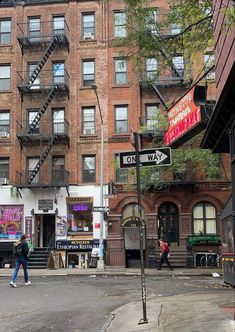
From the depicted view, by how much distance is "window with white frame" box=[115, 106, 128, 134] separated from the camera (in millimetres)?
32231

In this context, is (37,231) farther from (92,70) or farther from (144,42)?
(144,42)

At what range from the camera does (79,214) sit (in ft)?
105

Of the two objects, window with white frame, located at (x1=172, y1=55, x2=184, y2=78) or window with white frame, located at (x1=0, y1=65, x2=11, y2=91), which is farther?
window with white frame, located at (x1=0, y1=65, x2=11, y2=91)

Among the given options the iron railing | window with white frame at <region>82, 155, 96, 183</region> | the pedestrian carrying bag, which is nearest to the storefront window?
window with white frame at <region>82, 155, 96, 183</region>

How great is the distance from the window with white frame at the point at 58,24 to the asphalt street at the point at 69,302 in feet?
62.7

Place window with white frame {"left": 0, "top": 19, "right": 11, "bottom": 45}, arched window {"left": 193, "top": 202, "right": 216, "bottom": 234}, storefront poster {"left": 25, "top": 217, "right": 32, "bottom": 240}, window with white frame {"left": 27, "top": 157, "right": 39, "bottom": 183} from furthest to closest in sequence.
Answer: window with white frame {"left": 0, "top": 19, "right": 11, "bottom": 45} → window with white frame {"left": 27, "top": 157, "right": 39, "bottom": 183} → storefront poster {"left": 25, "top": 217, "right": 32, "bottom": 240} → arched window {"left": 193, "top": 202, "right": 216, "bottom": 234}

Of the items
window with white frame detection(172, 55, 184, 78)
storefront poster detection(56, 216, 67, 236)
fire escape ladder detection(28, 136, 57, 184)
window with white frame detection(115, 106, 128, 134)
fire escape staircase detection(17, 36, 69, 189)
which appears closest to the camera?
fire escape ladder detection(28, 136, 57, 184)

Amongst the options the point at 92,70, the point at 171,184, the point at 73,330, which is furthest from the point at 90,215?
the point at 73,330

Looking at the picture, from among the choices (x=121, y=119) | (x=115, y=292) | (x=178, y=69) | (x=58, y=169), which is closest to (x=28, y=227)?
(x=58, y=169)

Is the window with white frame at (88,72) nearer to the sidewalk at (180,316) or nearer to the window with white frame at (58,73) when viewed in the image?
the window with white frame at (58,73)

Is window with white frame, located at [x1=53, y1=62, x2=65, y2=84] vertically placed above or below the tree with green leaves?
above

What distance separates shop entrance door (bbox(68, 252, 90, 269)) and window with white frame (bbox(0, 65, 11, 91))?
37.6ft

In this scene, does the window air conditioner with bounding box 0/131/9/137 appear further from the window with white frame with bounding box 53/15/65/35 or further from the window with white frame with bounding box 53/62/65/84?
the window with white frame with bounding box 53/15/65/35

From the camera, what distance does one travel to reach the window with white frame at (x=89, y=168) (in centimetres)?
3200
